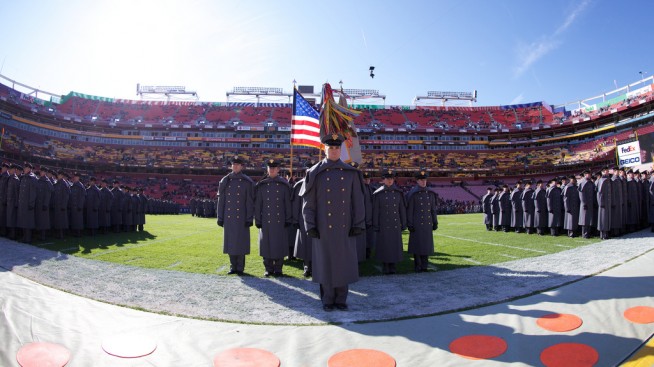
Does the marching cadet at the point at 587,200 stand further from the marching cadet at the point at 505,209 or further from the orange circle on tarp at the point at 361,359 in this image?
the orange circle on tarp at the point at 361,359

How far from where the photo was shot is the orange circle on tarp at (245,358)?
2814 millimetres

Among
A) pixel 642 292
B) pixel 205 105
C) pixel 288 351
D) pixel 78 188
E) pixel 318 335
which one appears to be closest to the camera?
pixel 288 351

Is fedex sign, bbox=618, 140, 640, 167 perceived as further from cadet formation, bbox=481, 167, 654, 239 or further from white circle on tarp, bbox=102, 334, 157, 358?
white circle on tarp, bbox=102, 334, 157, 358

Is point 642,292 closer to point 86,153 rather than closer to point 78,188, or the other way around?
point 78,188

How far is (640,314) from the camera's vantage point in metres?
3.49

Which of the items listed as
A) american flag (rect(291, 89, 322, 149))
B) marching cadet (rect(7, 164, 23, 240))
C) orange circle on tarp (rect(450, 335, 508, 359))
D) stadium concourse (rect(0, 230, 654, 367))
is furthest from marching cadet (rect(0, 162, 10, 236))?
orange circle on tarp (rect(450, 335, 508, 359))

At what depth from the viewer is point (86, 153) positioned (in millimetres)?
51500

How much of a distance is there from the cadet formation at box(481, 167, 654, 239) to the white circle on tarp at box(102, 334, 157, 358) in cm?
1143

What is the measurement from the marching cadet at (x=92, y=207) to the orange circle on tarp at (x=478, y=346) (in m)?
12.6

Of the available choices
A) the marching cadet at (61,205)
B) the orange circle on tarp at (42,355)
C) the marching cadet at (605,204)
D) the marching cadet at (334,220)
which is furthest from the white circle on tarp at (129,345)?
the marching cadet at (605,204)

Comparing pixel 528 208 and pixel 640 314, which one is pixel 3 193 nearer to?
pixel 640 314

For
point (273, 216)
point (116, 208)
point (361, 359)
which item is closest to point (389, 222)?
point (273, 216)

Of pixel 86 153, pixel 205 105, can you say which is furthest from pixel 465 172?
pixel 86 153

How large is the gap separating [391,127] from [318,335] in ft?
200
